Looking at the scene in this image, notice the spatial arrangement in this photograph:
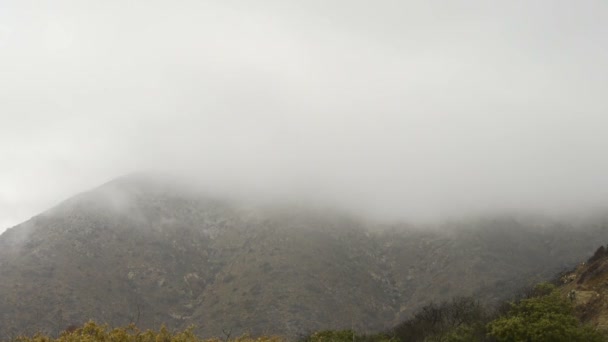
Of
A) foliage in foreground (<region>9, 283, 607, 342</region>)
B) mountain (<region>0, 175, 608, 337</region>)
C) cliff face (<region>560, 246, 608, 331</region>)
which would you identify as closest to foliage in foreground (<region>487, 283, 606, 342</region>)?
foliage in foreground (<region>9, 283, 607, 342</region>)

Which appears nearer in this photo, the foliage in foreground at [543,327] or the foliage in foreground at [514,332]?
the foliage in foreground at [514,332]

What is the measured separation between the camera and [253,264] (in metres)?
120

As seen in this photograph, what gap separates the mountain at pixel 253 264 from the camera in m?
98.8

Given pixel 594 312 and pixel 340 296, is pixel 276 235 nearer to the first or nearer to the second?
pixel 340 296

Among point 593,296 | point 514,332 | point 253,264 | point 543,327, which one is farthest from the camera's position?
point 253,264

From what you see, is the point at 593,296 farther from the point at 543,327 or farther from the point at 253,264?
the point at 253,264

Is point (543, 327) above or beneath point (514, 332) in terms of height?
above

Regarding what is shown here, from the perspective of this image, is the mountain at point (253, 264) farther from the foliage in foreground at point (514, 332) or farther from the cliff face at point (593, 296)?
the foliage in foreground at point (514, 332)

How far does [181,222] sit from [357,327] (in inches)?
2954

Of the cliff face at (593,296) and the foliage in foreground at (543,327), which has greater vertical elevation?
the foliage in foreground at (543,327)

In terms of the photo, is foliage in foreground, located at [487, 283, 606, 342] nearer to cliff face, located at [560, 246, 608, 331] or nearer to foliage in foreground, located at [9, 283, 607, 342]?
foliage in foreground, located at [9, 283, 607, 342]

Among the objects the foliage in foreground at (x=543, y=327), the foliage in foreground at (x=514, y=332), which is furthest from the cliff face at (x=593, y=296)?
the foliage in foreground at (x=543, y=327)

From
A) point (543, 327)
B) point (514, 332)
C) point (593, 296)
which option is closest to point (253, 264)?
point (593, 296)

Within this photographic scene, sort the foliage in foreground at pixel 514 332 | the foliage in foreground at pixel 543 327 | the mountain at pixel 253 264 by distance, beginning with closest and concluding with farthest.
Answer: the foliage in foreground at pixel 514 332
the foliage in foreground at pixel 543 327
the mountain at pixel 253 264
